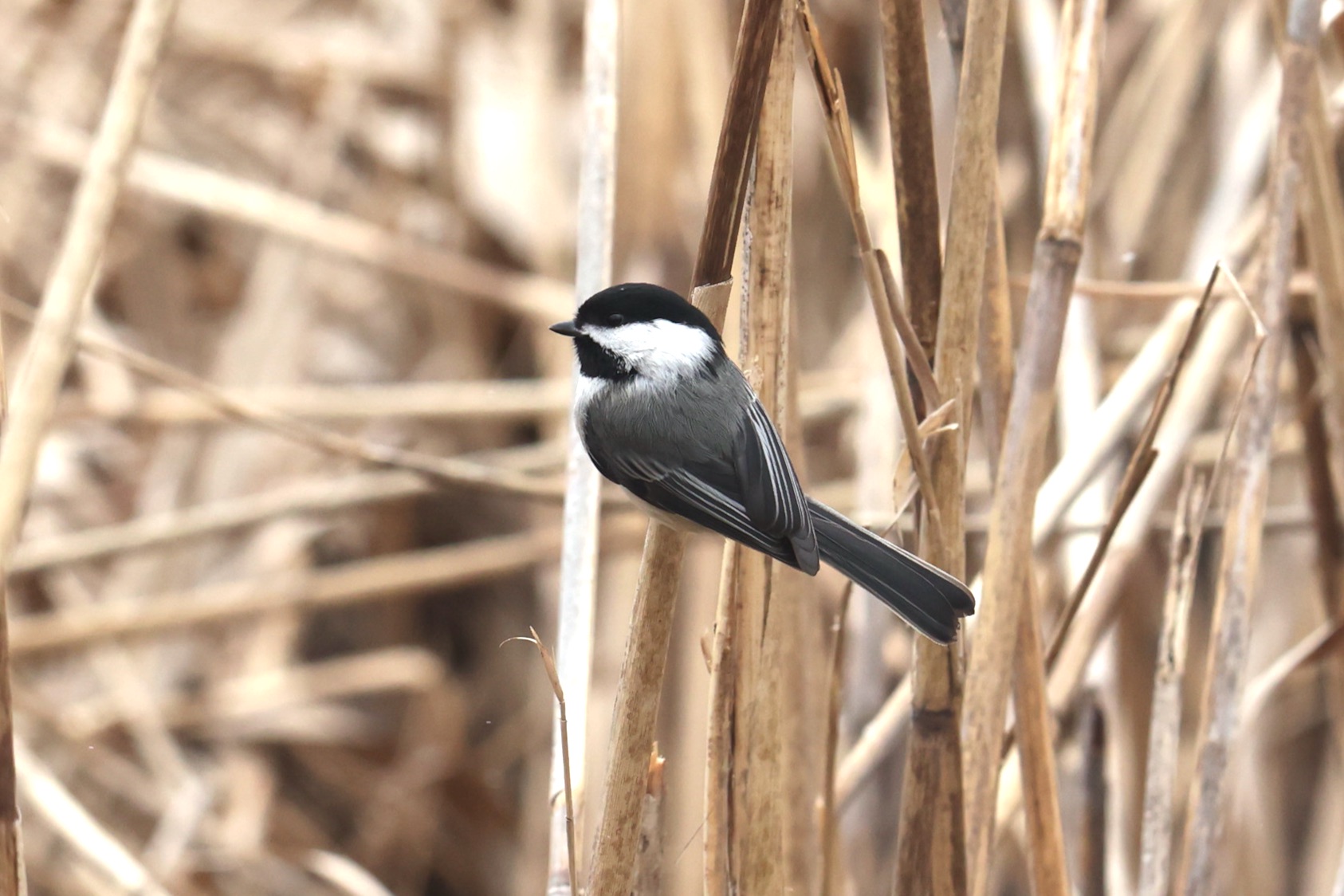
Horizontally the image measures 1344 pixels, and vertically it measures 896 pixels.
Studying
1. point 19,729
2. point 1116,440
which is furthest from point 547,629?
point 1116,440

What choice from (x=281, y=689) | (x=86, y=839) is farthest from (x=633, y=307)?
(x=281, y=689)

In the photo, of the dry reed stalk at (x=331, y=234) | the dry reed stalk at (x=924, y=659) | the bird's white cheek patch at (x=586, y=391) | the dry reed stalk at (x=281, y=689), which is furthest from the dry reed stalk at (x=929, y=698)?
the dry reed stalk at (x=281, y=689)

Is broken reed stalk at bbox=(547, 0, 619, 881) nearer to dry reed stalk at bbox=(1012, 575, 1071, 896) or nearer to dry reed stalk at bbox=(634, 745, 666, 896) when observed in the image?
dry reed stalk at bbox=(634, 745, 666, 896)

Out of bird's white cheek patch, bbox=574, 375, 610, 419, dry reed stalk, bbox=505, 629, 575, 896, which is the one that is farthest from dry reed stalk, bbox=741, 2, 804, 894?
bird's white cheek patch, bbox=574, 375, 610, 419

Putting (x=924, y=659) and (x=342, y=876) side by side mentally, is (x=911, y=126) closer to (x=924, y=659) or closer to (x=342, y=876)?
(x=924, y=659)

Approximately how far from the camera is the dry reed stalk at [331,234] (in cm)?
211

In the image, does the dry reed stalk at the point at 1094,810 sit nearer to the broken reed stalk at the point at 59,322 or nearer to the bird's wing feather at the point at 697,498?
the bird's wing feather at the point at 697,498

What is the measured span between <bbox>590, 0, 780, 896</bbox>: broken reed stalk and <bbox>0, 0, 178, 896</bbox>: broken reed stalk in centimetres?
34

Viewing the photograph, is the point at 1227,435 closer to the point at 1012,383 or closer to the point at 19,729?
the point at 1012,383

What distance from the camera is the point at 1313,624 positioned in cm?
160

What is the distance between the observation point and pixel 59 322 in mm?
771

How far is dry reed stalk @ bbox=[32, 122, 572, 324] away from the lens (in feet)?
6.93

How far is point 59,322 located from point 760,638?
0.48m

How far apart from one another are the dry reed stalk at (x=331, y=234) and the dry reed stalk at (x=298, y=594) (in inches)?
16.4
